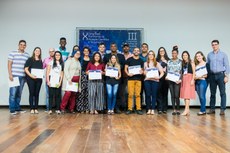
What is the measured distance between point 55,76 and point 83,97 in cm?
74

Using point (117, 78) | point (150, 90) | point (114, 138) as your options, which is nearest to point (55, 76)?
point (117, 78)

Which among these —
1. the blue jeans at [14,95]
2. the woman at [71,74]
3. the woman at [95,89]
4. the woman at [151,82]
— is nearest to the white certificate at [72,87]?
the woman at [71,74]

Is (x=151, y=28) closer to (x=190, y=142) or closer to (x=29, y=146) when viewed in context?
(x=190, y=142)

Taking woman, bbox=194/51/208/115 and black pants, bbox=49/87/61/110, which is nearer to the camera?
woman, bbox=194/51/208/115

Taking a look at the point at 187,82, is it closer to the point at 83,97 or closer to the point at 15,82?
the point at 83,97

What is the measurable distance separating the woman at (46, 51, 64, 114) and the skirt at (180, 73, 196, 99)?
253cm

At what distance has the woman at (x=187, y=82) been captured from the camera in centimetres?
576

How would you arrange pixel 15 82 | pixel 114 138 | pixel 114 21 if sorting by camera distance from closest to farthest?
pixel 114 138
pixel 15 82
pixel 114 21

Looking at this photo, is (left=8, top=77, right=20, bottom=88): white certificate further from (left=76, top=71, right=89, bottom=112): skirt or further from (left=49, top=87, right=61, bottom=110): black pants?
(left=76, top=71, right=89, bottom=112): skirt

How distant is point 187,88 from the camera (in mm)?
5770

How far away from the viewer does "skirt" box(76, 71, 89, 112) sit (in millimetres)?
6109

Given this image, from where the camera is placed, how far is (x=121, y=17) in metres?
7.58

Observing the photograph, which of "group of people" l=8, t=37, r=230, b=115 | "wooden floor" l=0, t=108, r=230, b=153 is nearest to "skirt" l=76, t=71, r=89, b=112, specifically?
"group of people" l=8, t=37, r=230, b=115

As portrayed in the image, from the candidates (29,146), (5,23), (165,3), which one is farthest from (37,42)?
(29,146)
